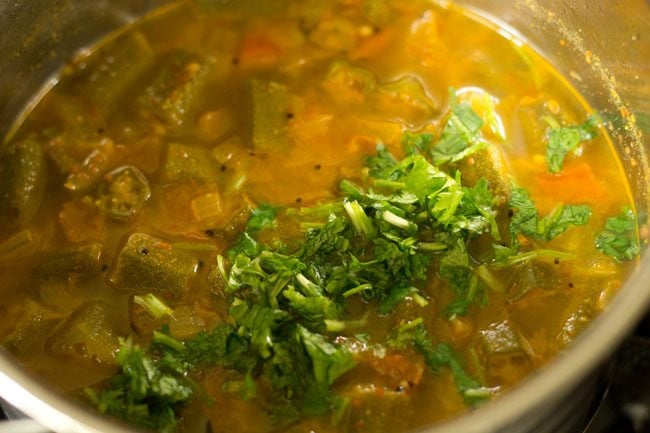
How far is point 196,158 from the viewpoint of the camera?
287 cm

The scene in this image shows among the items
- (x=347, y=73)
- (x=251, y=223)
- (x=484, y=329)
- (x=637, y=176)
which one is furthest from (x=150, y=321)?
(x=637, y=176)

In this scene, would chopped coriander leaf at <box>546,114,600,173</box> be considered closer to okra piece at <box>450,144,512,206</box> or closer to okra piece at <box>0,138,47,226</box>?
okra piece at <box>450,144,512,206</box>

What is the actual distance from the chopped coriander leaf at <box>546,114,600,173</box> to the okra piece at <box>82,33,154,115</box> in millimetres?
1663

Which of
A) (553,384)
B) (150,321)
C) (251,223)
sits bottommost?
(150,321)

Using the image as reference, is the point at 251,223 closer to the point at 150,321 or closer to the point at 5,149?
the point at 150,321

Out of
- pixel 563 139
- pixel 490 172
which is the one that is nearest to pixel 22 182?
pixel 490 172

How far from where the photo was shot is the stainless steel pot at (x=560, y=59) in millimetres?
1847

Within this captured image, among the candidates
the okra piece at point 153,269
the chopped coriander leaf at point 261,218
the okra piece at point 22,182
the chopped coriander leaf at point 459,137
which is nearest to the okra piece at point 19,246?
the okra piece at point 22,182

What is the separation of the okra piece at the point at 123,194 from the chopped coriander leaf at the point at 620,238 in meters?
1.62

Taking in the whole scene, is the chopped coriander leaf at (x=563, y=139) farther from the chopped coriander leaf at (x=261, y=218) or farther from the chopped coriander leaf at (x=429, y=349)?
the chopped coriander leaf at (x=261, y=218)

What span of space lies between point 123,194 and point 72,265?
0.32 metres

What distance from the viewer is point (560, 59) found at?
10.9 ft

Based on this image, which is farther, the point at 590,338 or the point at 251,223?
the point at 251,223

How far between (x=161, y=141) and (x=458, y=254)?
4.09ft
